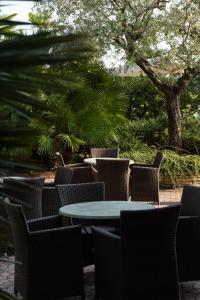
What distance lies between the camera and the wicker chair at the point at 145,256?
3.54 metres

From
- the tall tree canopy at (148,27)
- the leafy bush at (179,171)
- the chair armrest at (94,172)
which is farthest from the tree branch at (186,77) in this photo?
the chair armrest at (94,172)

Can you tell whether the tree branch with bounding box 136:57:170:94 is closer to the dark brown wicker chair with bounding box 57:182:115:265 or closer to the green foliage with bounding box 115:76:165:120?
the green foliage with bounding box 115:76:165:120

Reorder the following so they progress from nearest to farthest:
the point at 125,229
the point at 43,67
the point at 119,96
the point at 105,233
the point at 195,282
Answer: the point at 43,67 < the point at 125,229 < the point at 105,233 < the point at 195,282 < the point at 119,96

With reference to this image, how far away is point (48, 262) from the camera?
13.1 feet

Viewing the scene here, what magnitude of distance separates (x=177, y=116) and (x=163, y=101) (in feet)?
8.18

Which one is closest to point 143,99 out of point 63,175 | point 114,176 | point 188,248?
point 114,176

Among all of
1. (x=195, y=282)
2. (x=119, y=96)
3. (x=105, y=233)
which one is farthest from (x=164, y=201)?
(x=105, y=233)

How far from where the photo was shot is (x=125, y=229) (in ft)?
11.5

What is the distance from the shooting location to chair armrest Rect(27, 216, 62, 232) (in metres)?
4.55

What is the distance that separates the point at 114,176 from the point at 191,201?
3.81 m

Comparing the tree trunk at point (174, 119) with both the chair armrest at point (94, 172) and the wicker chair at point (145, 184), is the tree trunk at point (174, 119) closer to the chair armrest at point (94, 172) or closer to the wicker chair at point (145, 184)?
the wicker chair at point (145, 184)

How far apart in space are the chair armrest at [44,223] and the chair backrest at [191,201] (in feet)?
3.89

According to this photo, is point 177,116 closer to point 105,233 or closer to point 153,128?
point 153,128

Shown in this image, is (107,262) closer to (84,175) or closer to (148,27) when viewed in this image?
(84,175)
